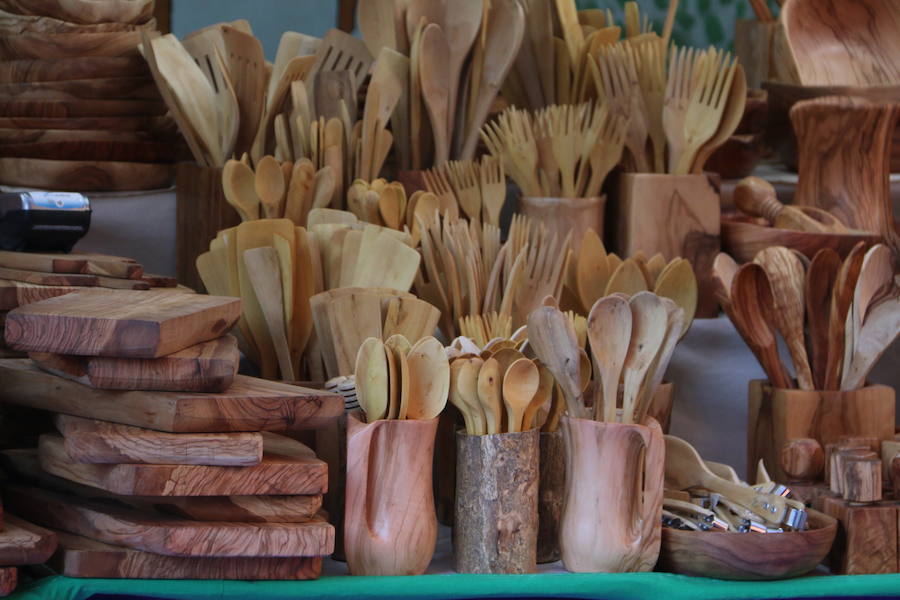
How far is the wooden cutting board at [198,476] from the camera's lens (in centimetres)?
75

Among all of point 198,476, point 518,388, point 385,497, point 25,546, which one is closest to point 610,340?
point 518,388

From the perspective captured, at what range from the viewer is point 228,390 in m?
0.80

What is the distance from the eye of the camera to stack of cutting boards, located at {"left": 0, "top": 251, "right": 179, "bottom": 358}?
89 cm

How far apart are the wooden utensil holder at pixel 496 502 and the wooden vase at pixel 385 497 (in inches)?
1.2

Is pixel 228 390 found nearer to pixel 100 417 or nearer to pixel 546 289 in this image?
pixel 100 417

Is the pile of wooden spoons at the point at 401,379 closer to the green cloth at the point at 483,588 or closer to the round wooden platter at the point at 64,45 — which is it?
the green cloth at the point at 483,588

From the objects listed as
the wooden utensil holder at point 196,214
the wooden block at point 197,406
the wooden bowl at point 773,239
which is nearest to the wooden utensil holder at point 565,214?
the wooden bowl at point 773,239

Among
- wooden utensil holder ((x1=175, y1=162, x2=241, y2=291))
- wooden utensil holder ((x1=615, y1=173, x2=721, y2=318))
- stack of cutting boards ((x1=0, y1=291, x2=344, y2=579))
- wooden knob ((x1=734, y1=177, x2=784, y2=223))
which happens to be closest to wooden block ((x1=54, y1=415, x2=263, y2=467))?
stack of cutting boards ((x1=0, y1=291, x2=344, y2=579))

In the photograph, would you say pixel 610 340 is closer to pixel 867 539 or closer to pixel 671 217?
pixel 867 539

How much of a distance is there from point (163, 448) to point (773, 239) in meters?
0.60

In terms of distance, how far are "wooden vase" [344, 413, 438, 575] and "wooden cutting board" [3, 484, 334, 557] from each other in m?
0.03

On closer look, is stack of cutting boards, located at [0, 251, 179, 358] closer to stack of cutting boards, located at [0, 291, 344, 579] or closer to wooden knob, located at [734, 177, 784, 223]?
stack of cutting boards, located at [0, 291, 344, 579]

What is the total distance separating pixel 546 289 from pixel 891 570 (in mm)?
342

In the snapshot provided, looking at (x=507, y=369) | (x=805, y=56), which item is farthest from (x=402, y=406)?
(x=805, y=56)
